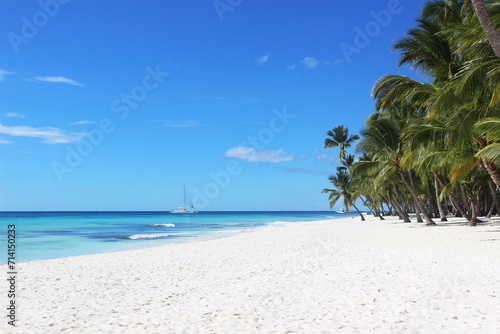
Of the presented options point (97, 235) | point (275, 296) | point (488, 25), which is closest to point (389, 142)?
point (488, 25)

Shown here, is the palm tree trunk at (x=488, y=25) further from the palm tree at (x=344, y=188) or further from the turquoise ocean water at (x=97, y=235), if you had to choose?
the palm tree at (x=344, y=188)

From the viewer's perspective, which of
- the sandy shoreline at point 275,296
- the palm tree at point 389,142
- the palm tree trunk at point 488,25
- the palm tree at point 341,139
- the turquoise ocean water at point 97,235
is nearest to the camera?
the sandy shoreline at point 275,296

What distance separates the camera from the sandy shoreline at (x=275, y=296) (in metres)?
3.95

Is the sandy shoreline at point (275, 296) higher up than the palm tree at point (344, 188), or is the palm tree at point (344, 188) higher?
the palm tree at point (344, 188)

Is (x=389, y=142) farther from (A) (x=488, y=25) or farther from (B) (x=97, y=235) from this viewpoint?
(B) (x=97, y=235)

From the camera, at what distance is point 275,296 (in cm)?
520

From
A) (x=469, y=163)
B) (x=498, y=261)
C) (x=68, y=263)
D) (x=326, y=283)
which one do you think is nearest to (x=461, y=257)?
(x=498, y=261)

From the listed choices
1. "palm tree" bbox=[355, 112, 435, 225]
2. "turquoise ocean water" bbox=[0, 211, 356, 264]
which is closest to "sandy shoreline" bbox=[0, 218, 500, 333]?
"turquoise ocean water" bbox=[0, 211, 356, 264]

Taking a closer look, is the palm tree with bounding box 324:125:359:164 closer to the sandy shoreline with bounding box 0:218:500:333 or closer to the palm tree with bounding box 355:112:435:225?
the palm tree with bounding box 355:112:435:225

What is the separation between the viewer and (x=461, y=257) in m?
7.53

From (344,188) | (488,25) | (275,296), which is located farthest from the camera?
(344,188)

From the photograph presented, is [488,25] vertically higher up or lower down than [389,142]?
lower down

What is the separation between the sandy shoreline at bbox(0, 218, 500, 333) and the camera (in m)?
3.95

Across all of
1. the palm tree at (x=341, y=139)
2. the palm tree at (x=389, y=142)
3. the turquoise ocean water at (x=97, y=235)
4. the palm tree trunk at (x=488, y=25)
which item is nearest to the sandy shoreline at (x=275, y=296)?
the palm tree trunk at (x=488, y=25)
